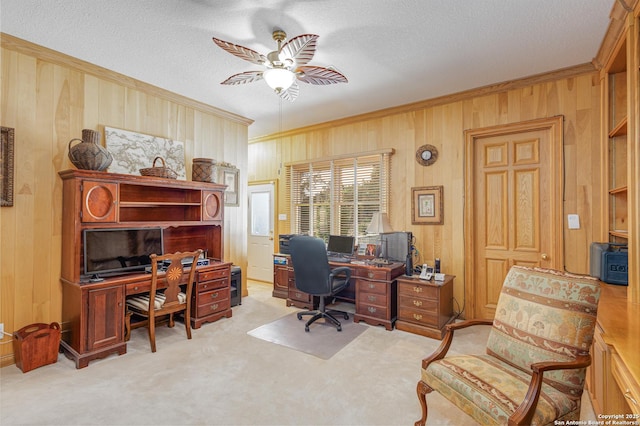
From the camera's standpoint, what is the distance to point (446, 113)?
3.94 metres

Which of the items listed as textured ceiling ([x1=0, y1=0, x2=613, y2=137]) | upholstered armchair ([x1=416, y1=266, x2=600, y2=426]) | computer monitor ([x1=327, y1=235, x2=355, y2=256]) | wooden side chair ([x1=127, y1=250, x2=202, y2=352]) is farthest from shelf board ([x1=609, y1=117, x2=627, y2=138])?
wooden side chair ([x1=127, y1=250, x2=202, y2=352])

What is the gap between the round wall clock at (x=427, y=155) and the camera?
4020 mm

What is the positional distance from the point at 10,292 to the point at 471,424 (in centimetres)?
387

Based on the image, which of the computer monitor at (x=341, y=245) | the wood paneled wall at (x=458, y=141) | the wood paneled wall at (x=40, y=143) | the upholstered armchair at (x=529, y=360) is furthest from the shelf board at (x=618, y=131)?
the wood paneled wall at (x=40, y=143)

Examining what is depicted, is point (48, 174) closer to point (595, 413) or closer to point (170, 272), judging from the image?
point (170, 272)

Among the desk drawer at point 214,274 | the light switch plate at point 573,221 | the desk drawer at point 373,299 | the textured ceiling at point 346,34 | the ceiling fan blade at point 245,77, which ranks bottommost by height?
the desk drawer at point 373,299

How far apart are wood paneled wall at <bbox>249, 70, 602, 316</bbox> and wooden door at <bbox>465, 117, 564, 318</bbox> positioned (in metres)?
0.10

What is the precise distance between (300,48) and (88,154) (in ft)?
7.17

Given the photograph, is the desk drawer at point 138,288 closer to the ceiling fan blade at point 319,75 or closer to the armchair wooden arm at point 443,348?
the ceiling fan blade at point 319,75

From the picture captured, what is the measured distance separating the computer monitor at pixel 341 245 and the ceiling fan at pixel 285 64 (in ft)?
7.44

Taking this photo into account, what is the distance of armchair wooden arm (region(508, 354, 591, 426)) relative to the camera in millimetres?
1381

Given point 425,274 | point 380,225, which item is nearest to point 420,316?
point 425,274

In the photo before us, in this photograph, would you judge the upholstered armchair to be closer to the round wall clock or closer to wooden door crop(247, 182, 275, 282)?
the round wall clock

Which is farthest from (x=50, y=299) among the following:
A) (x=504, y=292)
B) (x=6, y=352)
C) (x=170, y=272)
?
(x=504, y=292)
